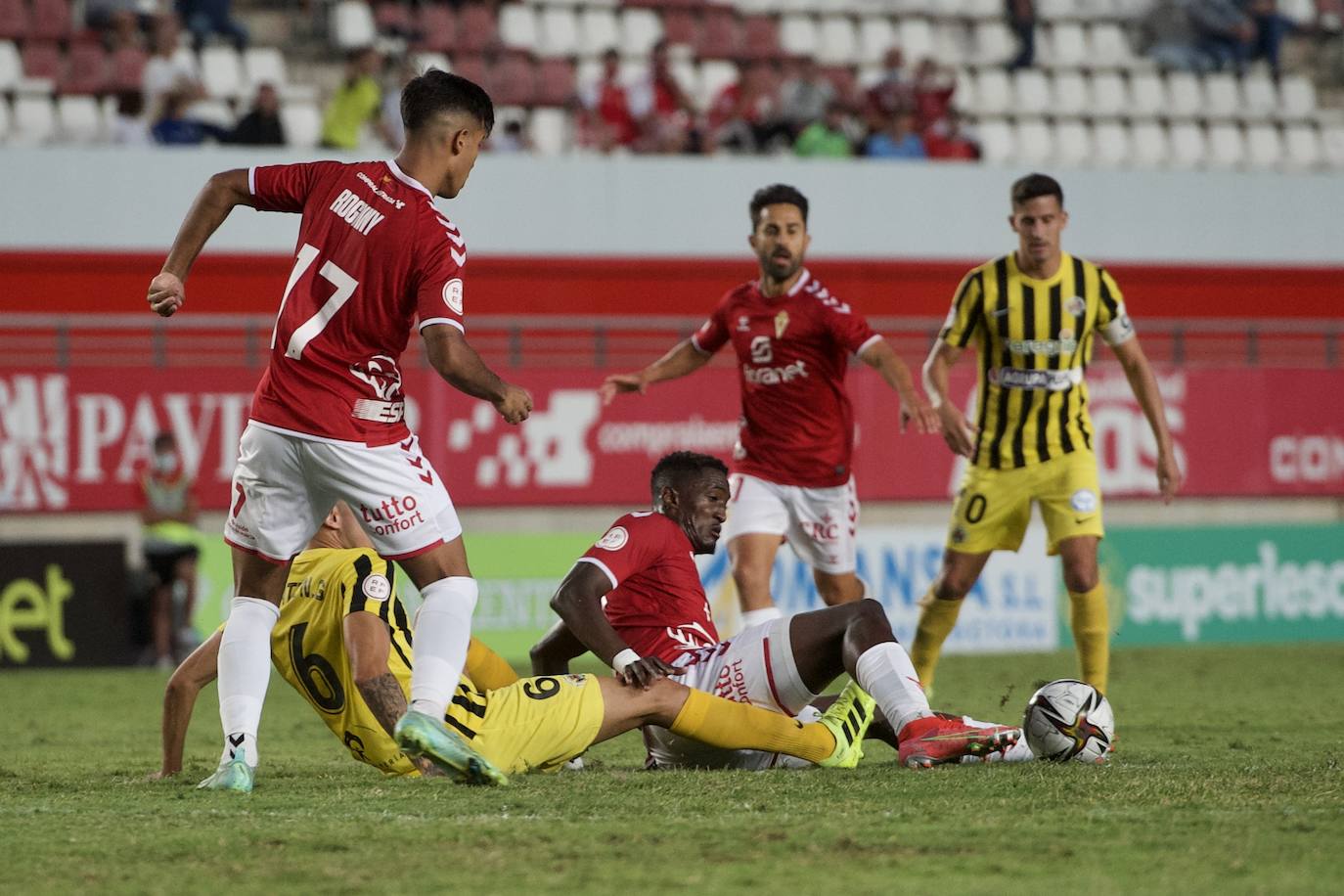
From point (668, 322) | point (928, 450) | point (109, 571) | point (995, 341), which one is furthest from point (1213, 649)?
point (109, 571)

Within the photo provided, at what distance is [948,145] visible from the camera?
1858 cm

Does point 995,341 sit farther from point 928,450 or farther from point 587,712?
point 928,450

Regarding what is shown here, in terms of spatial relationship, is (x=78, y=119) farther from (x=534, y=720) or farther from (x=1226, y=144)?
(x=534, y=720)

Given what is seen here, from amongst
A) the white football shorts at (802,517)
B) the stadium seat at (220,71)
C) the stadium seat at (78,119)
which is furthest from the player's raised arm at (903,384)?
the stadium seat at (220,71)

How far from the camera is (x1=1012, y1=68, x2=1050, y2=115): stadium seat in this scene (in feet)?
65.8

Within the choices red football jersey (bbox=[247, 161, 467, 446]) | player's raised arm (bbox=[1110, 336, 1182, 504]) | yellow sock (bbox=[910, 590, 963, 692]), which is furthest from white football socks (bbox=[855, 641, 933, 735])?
player's raised arm (bbox=[1110, 336, 1182, 504])

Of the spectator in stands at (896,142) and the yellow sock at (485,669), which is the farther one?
the spectator in stands at (896,142)

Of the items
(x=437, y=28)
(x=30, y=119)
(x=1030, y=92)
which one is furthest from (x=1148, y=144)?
(x=30, y=119)

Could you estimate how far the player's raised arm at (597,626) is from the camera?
5824mm

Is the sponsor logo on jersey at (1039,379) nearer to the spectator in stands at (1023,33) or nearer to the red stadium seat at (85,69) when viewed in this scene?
the red stadium seat at (85,69)

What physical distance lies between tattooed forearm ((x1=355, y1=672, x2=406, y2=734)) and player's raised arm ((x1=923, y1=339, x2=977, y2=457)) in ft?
9.75

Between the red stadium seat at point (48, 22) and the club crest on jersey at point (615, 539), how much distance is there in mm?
12882

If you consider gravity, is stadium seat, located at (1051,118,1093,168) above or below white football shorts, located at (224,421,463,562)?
above

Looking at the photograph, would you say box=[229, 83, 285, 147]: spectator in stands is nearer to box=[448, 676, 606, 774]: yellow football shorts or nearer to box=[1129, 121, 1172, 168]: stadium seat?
box=[1129, 121, 1172, 168]: stadium seat
